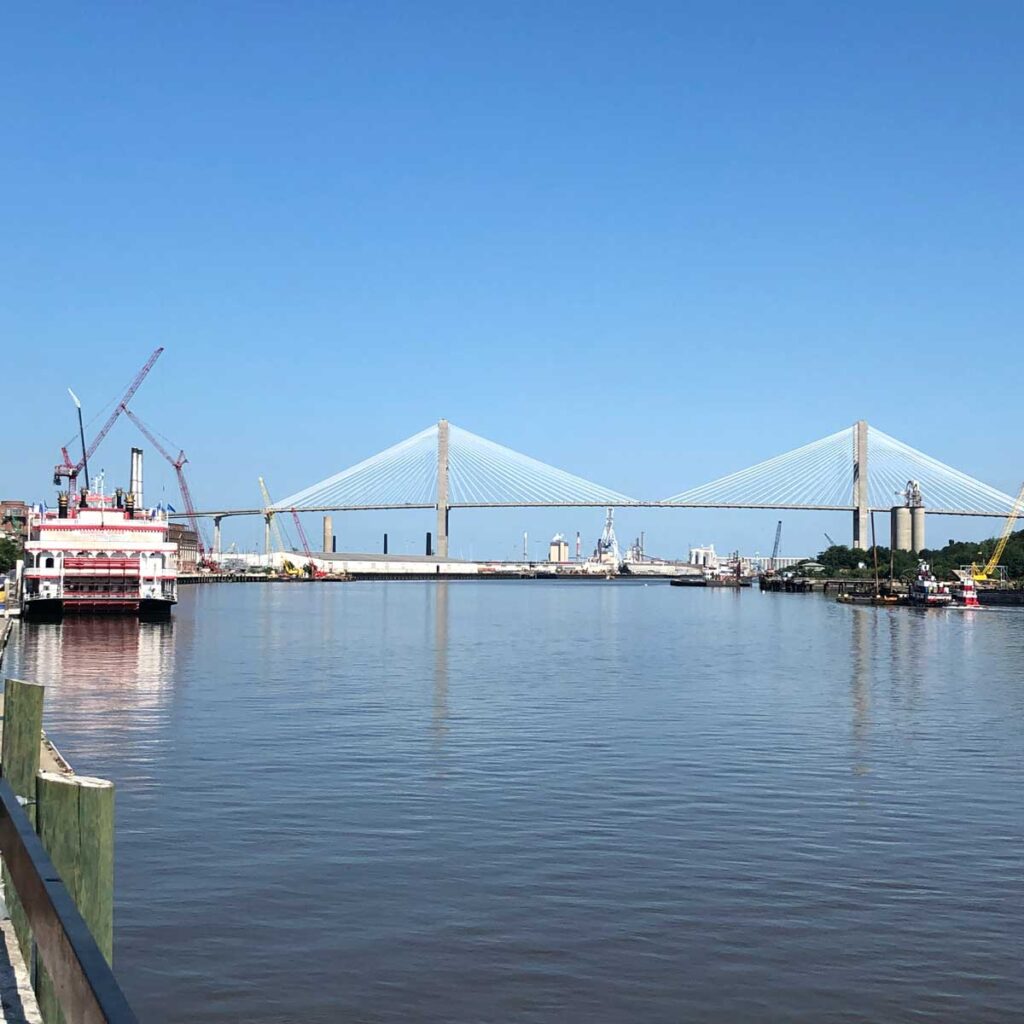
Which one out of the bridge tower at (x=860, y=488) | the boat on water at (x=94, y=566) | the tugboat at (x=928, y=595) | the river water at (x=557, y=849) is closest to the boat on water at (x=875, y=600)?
the tugboat at (x=928, y=595)

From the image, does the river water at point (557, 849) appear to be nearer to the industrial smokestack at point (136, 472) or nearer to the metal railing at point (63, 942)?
the metal railing at point (63, 942)

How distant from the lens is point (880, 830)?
18.0m

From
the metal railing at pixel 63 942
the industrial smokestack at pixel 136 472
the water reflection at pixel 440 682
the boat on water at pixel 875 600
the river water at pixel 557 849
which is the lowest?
the river water at pixel 557 849

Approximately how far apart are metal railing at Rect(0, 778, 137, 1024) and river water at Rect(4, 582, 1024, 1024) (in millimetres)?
6693

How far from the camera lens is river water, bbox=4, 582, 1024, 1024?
11.6 meters

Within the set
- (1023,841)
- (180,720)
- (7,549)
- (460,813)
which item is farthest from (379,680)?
(7,549)

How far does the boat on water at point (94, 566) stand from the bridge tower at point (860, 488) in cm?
13681

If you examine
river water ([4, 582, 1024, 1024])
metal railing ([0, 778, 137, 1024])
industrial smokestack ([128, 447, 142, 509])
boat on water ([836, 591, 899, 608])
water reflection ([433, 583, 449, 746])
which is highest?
industrial smokestack ([128, 447, 142, 509])

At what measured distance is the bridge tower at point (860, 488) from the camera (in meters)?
191

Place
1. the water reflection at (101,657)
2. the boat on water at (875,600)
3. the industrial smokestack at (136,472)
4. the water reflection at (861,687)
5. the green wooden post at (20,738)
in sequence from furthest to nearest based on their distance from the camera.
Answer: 1. the boat on water at (875,600)
2. the industrial smokestack at (136,472)
3. the water reflection at (101,657)
4. the water reflection at (861,687)
5. the green wooden post at (20,738)

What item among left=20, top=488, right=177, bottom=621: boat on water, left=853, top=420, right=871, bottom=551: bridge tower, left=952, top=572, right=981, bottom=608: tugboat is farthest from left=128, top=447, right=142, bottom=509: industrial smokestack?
left=853, top=420, right=871, bottom=551: bridge tower

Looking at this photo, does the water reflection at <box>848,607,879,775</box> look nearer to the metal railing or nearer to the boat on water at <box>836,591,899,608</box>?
the metal railing

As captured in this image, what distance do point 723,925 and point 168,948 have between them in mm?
5451

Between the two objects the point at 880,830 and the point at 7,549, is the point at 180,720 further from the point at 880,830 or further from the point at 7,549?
the point at 7,549
